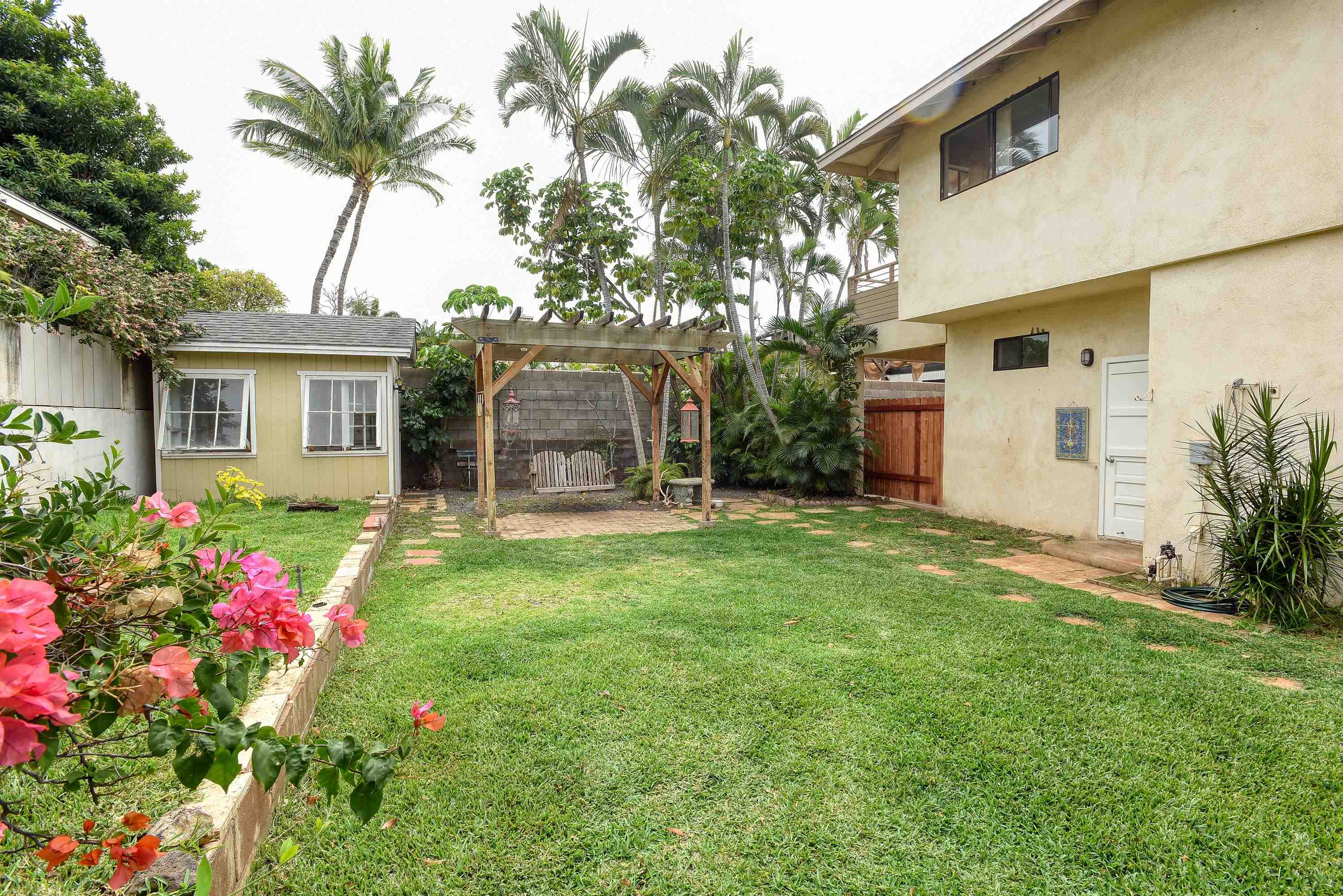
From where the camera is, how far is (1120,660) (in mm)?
3844

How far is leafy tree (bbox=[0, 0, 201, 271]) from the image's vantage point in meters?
13.6

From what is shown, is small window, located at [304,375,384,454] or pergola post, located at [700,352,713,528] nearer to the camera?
pergola post, located at [700,352,713,528]

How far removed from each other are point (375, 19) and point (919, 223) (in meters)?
14.4

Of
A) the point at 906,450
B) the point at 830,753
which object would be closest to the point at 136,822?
the point at 830,753

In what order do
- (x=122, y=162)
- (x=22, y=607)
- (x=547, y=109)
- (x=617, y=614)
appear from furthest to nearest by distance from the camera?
(x=122, y=162) < (x=547, y=109) < (x=617, y=614) < (x=22, y=607)

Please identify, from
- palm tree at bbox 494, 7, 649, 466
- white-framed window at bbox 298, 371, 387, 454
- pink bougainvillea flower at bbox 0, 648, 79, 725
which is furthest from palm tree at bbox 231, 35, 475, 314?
pink bougainvillea flower at bbox 0, 648, 79, 725

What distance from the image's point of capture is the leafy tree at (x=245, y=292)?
22.0 m

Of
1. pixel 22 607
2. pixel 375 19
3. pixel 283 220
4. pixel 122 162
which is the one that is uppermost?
pixel 375 19

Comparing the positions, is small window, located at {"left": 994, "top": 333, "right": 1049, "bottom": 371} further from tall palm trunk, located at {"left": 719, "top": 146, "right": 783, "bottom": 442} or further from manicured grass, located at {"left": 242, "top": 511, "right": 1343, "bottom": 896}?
manicured grass, located at {"left": 242, "top": 511, "right": 1343, "bottom": 896}

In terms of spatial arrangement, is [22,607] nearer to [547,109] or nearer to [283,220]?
[547,109]

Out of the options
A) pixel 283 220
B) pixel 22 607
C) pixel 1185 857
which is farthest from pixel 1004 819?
pixel 283 220

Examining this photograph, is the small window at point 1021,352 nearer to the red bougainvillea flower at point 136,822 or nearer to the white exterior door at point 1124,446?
the white exterior door at point 1124,446

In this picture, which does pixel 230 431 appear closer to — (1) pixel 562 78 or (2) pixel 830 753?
(1) pixel 562 78

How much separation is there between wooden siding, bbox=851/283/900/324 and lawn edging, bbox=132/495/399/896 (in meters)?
9.03
